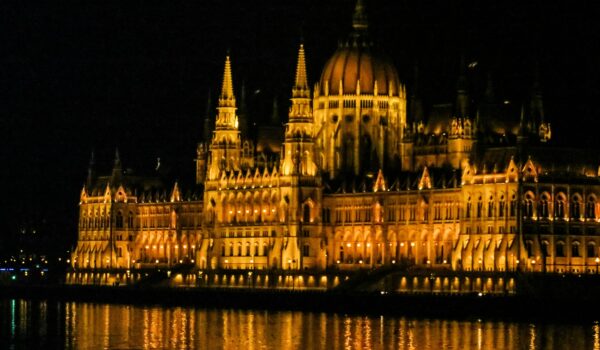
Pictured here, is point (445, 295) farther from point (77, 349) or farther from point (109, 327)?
point (77, 349)

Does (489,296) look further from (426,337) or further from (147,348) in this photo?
(147,348)

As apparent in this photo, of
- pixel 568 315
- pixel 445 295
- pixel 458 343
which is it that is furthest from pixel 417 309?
pixel 458 343

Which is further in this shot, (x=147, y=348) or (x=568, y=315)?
(x=568, y=315)

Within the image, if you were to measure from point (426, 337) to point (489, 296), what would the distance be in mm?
22230

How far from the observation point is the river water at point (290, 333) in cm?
16750

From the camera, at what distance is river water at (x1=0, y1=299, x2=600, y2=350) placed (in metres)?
168

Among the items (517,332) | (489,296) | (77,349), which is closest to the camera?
(77,349)

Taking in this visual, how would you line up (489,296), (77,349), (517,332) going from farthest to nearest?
(489,296) < (517,332) < (77,349)

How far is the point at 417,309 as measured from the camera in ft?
648

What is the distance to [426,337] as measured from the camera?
570 ft

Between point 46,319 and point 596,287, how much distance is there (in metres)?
45.6

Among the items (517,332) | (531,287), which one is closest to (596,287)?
(531,287)

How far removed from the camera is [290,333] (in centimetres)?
17888

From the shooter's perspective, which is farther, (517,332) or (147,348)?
(517,332)
